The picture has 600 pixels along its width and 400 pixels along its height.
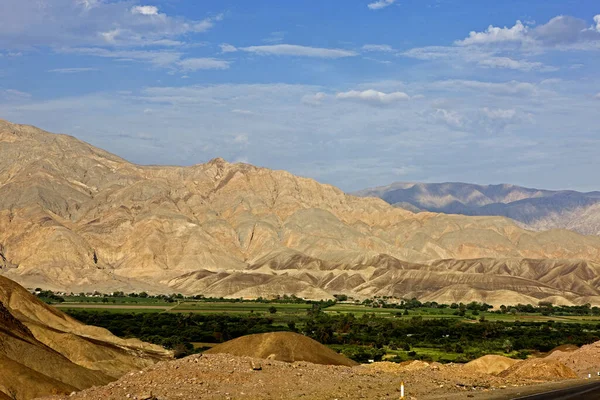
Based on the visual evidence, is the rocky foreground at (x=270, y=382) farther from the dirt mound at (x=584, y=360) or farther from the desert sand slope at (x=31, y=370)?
the dirt mound at (x=584, y=360)

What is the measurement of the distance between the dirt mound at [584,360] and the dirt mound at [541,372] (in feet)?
11.8

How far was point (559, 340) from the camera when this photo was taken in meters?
93.9

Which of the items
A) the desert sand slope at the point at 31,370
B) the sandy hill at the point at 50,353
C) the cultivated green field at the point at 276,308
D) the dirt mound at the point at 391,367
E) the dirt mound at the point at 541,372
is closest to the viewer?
the desert sand slope at the point at 31,370

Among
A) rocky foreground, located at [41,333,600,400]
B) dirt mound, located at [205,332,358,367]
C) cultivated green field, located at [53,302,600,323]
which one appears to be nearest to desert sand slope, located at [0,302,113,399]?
dirt mound, located at [205,332,358,367]

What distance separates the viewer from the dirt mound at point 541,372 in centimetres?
4310

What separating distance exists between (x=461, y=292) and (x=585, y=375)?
123921 mm

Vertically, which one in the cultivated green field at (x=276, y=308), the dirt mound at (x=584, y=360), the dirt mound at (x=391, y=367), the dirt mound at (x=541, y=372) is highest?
the dirt mound at (x=391, y=367)

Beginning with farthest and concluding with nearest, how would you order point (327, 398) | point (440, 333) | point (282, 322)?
point (282, 322) < point (440, 333) < point (327, 398)

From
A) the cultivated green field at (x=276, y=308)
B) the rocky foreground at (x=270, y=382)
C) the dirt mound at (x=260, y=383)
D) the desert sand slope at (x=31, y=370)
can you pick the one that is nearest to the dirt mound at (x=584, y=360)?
the rocky foreground at (x=270, y=382)

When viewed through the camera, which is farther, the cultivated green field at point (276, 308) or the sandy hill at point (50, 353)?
the cultivated green field at point (276, 308)

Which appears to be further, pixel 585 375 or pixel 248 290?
pixel 248 290

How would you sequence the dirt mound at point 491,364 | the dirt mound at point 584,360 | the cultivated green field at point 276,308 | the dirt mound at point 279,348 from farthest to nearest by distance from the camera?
the cultivated green field at point 276,308 → the dirt mound at point 491,364 → the dirt mound at point 584,360 → the dirt mound at point 279,348

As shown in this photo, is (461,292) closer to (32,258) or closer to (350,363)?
(32,258)

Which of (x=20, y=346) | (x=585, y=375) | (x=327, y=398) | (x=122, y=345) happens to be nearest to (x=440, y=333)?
(x=122, y=345)
